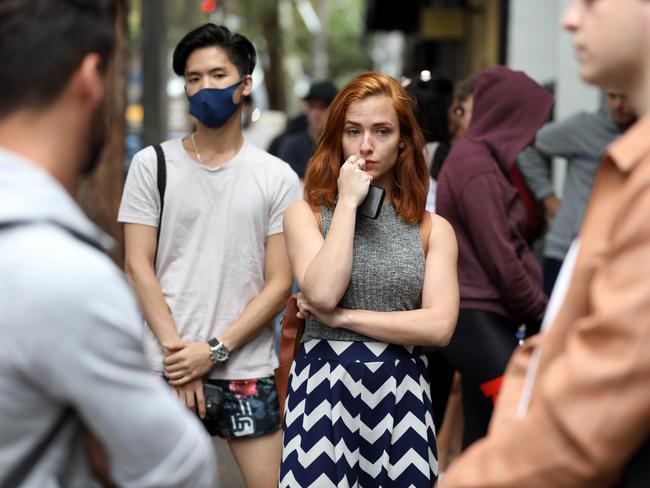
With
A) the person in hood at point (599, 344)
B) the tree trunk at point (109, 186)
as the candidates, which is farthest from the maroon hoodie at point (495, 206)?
the tree trunk at point (109, 186)

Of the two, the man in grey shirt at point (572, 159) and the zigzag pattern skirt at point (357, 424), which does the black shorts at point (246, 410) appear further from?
the man in grey shirt at point (572, 159)

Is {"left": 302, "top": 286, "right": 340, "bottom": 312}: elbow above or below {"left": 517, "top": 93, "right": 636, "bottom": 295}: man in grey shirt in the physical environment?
above

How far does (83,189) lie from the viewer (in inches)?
362

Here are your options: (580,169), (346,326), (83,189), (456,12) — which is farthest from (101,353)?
(456,12)

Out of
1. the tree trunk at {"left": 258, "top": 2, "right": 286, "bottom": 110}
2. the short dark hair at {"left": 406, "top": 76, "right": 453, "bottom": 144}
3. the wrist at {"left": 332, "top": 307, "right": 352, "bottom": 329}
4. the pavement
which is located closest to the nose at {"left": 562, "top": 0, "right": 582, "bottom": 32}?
the wrist at {"left": 332, "top": 307, "right": 352, "bottom": 329}

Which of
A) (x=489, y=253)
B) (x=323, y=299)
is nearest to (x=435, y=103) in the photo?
(x=489, y=253)

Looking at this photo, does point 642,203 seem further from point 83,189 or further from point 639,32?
point 83,189

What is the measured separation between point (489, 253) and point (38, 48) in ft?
10.8

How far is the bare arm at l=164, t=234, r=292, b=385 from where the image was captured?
440 cm

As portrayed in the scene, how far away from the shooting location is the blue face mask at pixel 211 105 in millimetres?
4535

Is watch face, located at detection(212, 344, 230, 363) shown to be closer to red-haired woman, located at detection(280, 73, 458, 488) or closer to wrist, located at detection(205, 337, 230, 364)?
wrist, located at detection(205, 337, 230, 364)

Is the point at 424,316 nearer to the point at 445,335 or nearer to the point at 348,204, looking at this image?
the point at 445,335

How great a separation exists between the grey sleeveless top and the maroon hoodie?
1056mm

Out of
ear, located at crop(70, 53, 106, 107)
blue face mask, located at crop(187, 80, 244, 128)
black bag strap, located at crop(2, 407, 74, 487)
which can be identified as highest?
ear, located at crop(70, 53, 106, 107)
